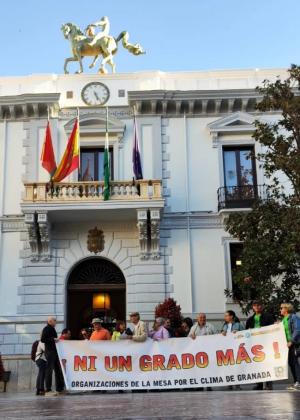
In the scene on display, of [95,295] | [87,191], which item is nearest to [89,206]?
[87,191]

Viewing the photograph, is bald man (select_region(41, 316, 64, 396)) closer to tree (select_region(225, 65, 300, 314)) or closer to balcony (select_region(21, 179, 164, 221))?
tree (select_region(225, 65, 300, 314))

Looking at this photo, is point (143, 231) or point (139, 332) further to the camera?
point (143, 231)

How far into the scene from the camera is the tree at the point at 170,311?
1530cm

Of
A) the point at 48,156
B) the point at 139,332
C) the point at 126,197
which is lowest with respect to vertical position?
the point at 139,332

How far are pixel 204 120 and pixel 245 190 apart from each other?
2.86 meters

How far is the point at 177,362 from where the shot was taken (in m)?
10.3

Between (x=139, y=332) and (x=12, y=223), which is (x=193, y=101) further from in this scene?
(x=139, y=332)

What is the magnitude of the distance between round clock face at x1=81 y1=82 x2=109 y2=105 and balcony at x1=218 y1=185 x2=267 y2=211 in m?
5.11

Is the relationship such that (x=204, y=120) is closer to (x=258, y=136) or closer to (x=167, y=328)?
(x=258, y=136)

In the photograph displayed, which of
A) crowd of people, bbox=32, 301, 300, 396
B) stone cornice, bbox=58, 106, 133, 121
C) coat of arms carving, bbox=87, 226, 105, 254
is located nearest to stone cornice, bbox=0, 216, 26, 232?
coat of arms carving, bbox=87, 226, 105, 254

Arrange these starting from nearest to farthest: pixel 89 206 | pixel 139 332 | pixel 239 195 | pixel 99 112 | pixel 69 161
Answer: pixel 139 332
pixel 89 206
pixel 69 161
pixel 239 195
pixel 99 112

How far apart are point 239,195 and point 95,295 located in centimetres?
565

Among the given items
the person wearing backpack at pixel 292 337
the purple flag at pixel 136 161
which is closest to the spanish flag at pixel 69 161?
the purple flag at pixel 136 161

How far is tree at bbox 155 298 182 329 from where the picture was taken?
1530 centimetres
